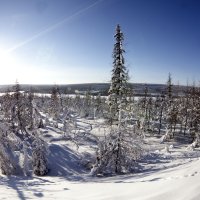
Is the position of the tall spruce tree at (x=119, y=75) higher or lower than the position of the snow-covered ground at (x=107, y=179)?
higher

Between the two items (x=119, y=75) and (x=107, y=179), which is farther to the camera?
(x=119, y=75)

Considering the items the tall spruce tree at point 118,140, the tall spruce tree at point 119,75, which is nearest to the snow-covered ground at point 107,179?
the tall spruce tree at point 118,140

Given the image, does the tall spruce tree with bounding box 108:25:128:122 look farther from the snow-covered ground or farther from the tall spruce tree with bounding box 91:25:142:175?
the snow-covered ground

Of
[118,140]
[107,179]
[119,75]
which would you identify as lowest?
[107,179]

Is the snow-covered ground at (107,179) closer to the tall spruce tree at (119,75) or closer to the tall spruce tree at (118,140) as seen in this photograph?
the tall spruce tree at (118,140)

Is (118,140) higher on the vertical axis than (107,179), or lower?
higher

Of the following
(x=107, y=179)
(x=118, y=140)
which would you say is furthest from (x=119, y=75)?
(x=107, y=179)

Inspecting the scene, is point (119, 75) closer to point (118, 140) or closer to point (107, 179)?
point (118, 140)

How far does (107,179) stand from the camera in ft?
73.0

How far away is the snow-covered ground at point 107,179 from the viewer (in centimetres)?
917

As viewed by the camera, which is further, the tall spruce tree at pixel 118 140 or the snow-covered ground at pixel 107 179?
the tall spruce tree at pixel 118 140

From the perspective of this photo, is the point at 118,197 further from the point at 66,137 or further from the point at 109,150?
the point at 66,137

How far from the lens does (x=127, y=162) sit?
100ft

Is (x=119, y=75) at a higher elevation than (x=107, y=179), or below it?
higher
